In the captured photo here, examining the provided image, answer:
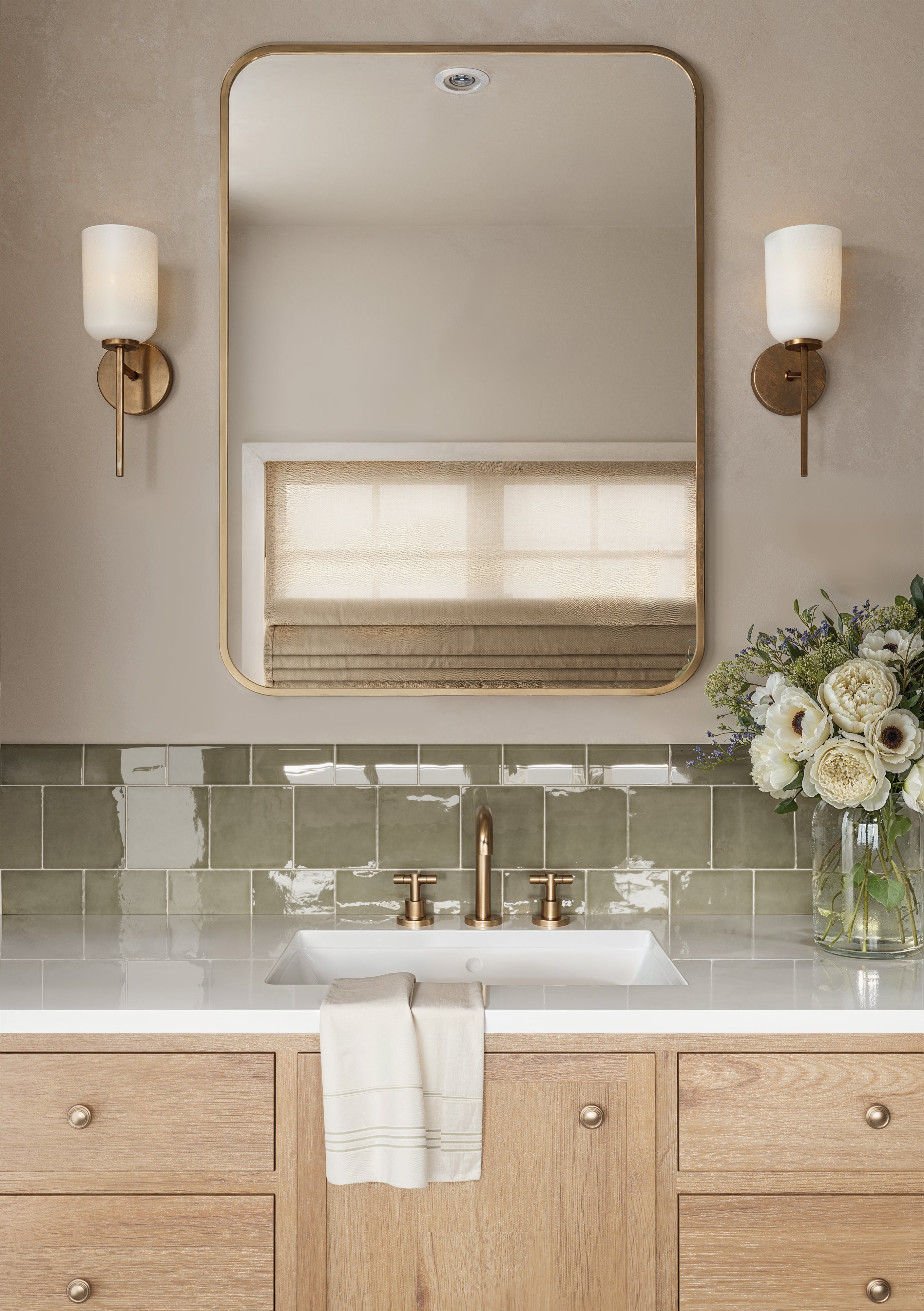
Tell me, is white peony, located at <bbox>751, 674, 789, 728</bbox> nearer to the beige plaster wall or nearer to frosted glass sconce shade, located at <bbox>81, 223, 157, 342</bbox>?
the beige plaster wall

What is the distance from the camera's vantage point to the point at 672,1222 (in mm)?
1313

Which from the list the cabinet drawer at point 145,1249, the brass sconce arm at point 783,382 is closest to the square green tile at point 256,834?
the cabinet drawer at point 145,1249

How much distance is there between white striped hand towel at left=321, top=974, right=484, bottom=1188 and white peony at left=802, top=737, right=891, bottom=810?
60cm

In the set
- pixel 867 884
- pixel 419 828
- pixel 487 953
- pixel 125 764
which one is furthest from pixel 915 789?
pixel 125 764

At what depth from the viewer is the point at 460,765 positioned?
1829mm

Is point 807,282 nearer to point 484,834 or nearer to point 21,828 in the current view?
point 484,834

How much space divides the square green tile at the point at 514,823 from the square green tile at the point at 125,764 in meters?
0.56

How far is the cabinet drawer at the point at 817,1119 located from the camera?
4.28ft

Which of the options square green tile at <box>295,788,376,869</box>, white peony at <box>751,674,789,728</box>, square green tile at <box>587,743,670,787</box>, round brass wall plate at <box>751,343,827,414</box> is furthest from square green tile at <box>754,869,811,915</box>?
round brass wall plate at <box>751,343,827,414</box>

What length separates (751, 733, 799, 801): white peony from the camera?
153 centimetres

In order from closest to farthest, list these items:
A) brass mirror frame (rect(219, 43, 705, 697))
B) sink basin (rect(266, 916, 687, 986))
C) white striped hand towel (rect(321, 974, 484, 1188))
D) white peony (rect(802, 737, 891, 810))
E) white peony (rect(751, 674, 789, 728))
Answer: white striped hand towel (rect(321, 974, 484, 1188)), white peony (rect(802, 737, 891, 810)), white peony (rect(751, 674, 789, 728)), sink basin (rect(266, 916, 687, 986)), brass mirror frame (rect(219, 43, 705, 697))

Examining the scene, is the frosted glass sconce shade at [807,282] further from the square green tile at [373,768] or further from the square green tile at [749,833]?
the square green tile at [373,768]

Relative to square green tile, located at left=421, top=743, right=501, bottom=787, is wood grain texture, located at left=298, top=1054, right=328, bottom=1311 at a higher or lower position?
lower

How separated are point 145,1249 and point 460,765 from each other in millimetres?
874
